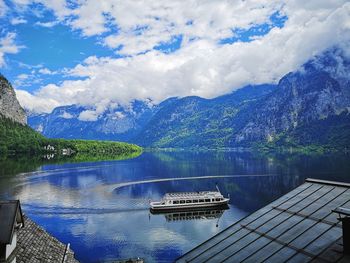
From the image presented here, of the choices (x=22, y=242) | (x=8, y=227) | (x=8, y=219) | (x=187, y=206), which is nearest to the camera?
(x=8, y=227)

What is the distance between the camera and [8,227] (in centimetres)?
2362

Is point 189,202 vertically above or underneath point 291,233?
underneath

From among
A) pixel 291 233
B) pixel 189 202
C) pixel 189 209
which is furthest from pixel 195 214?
pixel 291 233

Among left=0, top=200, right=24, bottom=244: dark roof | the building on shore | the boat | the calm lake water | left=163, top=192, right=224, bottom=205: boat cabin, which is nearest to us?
left=0, top=200, right=24, bottom=244: dark roof

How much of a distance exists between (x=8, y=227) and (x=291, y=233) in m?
18.5

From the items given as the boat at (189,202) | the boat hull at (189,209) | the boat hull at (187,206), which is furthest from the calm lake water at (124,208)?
the boat at (189,202)

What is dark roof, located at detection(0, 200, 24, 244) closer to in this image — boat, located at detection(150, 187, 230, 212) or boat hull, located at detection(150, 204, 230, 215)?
boat hull, located at detection(150, 204, 230, 215)

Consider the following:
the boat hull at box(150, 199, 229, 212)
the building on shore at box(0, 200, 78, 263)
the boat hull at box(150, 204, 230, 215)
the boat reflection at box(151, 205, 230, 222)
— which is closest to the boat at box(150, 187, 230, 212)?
the boat hull at box(150, 199, 229, 212)

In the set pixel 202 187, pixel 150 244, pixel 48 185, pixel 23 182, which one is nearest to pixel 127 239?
pixel 150 244

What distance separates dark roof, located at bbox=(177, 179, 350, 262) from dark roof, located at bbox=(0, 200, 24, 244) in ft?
40.0

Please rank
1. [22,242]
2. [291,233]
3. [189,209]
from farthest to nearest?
[189,209] < [22,242] < [291,233]

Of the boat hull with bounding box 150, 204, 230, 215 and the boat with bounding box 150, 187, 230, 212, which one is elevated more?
the boat with bounding box 150, 187, 230, 212

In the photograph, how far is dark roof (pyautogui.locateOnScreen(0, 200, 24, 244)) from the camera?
2300cm

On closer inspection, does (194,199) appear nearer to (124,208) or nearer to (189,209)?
(189,209)
